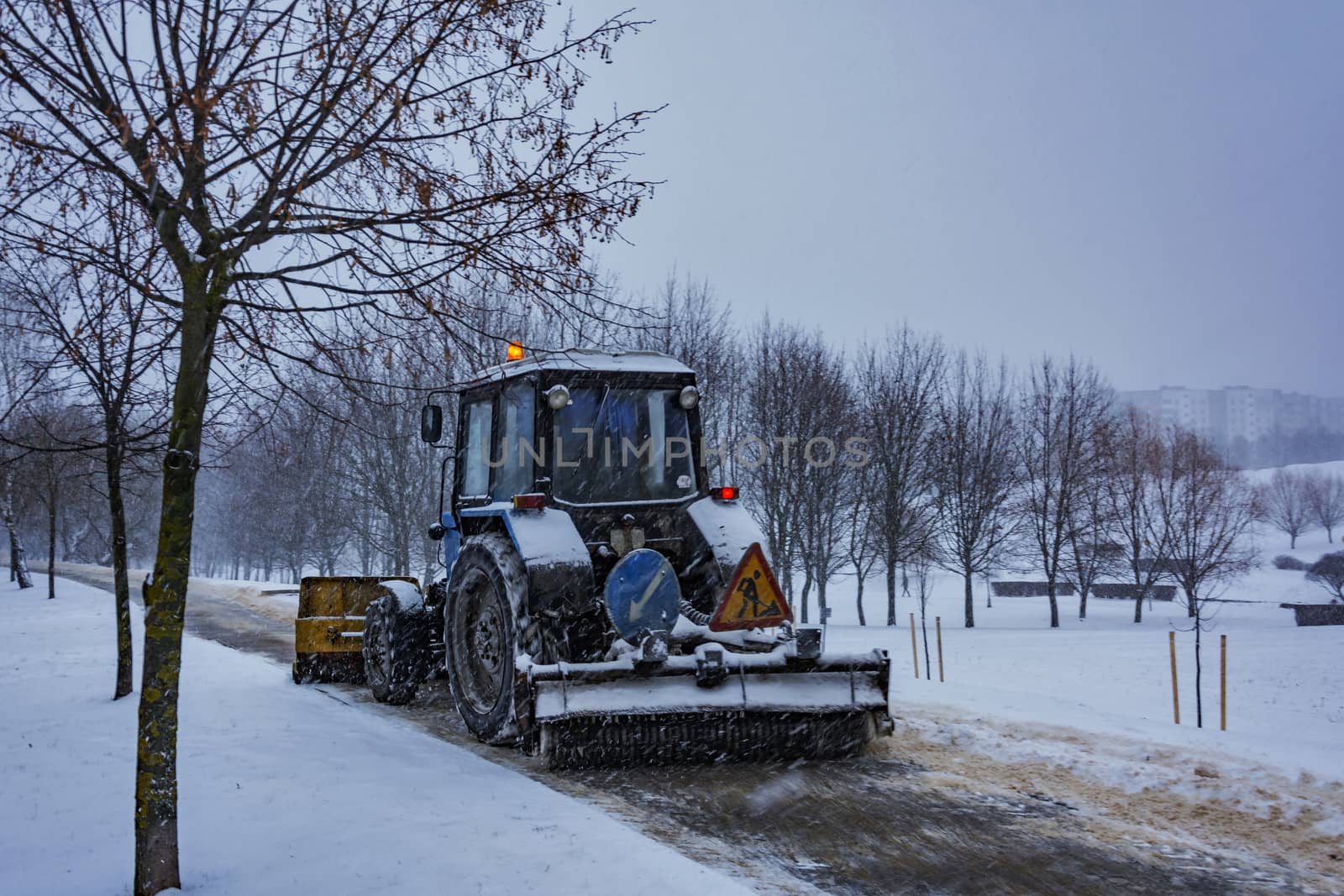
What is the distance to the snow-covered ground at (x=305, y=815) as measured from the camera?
171 inches

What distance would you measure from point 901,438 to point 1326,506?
6514 centimetres

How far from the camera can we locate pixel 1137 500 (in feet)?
107

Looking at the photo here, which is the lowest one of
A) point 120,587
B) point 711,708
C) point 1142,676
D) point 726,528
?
point 1142,676

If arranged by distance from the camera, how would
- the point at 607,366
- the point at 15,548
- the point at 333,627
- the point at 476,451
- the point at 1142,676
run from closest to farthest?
1. the point at 607,366
2. the point at 476,451
3. the point at 333,627
4. the point at 1142,676
5. the point at 15,548

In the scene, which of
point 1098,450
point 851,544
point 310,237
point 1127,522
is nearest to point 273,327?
point 310,237

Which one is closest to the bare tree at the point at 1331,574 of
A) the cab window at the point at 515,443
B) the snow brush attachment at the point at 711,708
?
the snow brush attachment at the point at 711,708

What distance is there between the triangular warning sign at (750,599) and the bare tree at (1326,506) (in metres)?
80.8

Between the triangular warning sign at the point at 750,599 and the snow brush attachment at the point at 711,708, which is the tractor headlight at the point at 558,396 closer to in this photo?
the triangular warning sign at the point at 750,599

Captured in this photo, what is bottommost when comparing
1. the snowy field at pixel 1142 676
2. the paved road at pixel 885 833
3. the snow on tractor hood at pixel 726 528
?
the snowy field at pixel 1142 676

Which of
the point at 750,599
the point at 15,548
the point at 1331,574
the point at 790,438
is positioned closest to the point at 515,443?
the point at 750,599

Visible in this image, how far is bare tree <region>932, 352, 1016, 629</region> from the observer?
30.8m

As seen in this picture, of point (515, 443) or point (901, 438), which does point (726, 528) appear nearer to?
point (515, 443)

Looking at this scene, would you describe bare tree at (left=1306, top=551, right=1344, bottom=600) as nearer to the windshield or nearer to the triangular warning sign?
the windshield

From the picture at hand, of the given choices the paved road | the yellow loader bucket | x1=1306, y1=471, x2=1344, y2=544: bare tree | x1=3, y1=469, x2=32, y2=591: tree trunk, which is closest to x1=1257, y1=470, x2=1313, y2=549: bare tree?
x1=1306, y1=471, x2=1344, y2=544: bare tree
